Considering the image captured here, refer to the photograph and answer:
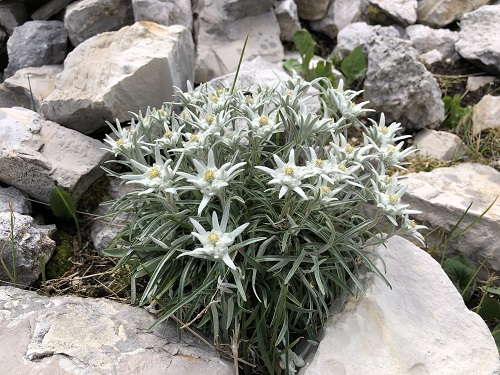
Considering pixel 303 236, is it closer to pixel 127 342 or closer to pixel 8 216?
pixel 127 342

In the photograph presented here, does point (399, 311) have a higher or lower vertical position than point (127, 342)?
lower

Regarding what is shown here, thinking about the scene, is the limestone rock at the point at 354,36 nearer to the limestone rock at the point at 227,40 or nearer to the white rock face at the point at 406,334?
the limestone rock at the point at 227,40

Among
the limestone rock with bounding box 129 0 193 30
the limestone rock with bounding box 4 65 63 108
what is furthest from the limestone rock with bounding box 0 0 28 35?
the limestone rock with bounding box 129 0 193 30

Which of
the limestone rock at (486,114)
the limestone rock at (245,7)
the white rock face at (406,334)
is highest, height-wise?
the limestone rock at (245,7)

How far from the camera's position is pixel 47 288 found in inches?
116

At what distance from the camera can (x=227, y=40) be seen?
4883mm

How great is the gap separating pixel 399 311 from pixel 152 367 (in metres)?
1.30

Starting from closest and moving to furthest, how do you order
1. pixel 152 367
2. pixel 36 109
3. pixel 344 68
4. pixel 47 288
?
pixel 152 367 < pixel 47 288 < pixel 36 109 < pixel 344 68

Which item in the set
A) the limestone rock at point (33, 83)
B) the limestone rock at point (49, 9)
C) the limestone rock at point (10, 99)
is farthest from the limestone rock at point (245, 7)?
the limestone rock at point (10, 99)

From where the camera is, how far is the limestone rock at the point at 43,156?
3193 millimetres

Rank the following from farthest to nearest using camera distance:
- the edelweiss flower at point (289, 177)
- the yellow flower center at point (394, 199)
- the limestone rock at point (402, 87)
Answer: the limestone rock at point (402, 87)
the yellow flower center at point (394, 199)
the edelweiss flower at point (289, 177)

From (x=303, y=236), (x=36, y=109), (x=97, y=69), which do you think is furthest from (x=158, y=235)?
(x=36, y=109)

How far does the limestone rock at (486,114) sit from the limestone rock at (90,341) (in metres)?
3.24

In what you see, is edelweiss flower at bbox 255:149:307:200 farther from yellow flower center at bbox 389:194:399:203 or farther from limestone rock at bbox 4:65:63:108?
limestone rock at bbox 4:65:63:108
